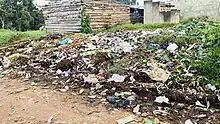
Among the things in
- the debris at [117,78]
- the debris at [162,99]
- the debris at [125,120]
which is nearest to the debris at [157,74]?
the debris at [117,78]

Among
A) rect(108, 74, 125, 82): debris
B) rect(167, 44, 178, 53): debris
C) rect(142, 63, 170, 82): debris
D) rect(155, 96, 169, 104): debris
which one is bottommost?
rect(155, 96, 169, 104): debris

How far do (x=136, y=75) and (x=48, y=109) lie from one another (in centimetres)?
129

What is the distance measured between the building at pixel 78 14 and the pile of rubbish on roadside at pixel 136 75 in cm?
430

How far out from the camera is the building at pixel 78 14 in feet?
33.8

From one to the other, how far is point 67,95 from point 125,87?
0.73m

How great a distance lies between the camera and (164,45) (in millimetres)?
4914

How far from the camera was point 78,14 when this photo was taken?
33.8ft

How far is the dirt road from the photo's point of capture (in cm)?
290

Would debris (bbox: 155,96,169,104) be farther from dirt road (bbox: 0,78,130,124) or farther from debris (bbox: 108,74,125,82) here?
debris (bbox: 108,74,125,82)

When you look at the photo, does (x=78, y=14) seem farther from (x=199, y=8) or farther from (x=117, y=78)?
(x=117, y=78)

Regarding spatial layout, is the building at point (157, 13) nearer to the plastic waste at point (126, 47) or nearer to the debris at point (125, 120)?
the plastic waste at point (126, 47)

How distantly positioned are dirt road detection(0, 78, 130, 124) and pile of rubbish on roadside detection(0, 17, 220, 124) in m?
0.20

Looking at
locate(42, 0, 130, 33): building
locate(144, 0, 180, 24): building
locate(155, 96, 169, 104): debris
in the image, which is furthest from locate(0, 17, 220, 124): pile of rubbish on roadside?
locate(144, 0, 180, 24): building

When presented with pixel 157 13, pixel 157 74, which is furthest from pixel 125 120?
pixel 157 13
